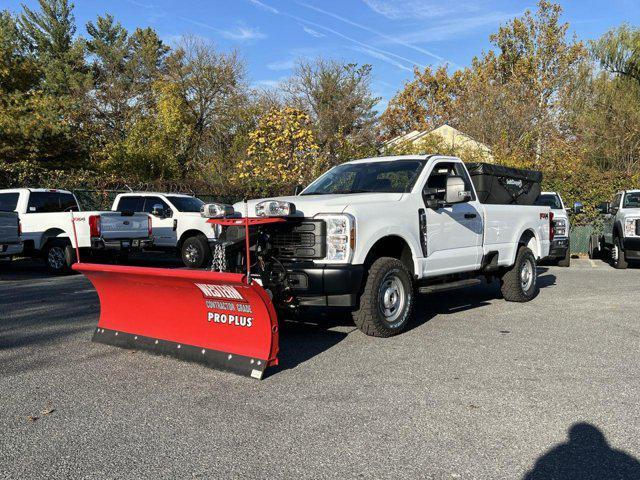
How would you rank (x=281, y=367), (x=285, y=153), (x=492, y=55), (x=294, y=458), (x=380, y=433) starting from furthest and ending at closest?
(x=492, y=55), (x=285, y=153), (x=281, y=367), (x=380, y=433), (x=294, y=458)

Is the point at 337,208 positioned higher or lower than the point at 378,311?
higher

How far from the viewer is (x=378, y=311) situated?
642cm

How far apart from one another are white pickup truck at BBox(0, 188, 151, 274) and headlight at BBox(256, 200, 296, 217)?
8.11m

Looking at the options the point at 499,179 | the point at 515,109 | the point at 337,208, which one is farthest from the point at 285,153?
the point at 337,208

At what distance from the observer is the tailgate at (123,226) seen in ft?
42.8

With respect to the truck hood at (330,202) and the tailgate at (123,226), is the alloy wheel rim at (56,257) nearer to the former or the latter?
the tailgate at (123,226)

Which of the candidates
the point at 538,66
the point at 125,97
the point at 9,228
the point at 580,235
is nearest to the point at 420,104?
the point at 538,66

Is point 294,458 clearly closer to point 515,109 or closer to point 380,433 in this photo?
point 380,433

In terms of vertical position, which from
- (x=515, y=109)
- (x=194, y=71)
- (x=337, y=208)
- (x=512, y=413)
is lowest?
(x=512, y=413)

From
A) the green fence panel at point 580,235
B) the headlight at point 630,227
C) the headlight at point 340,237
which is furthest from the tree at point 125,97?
the headlight at point 340,237

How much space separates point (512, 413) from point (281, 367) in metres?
2.15

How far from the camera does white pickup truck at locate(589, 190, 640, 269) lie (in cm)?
1389

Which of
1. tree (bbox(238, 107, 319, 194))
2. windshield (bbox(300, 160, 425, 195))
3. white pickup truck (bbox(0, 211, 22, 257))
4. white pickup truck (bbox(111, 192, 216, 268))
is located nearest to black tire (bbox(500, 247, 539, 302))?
windshield (bbox(300, 160, 425, 195))

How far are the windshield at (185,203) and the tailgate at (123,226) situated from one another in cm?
165
